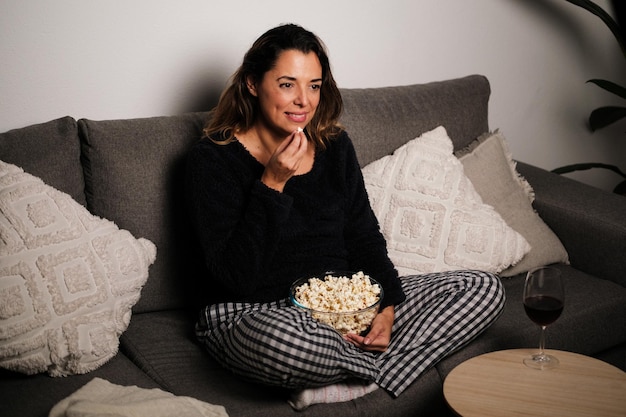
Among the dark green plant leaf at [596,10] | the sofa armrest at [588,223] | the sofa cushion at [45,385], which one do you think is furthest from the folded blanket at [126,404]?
the dark green plant leaf at [596,10]

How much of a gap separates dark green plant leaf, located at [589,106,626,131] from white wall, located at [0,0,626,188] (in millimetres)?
225

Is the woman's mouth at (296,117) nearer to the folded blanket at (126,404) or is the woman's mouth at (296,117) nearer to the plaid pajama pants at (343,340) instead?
the plaid pajama pants at (343,340)

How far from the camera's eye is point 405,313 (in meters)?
2.09

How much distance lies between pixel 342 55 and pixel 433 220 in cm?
79

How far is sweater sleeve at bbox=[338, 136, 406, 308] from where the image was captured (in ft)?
7.08

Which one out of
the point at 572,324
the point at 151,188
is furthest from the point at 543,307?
the point at 151,188

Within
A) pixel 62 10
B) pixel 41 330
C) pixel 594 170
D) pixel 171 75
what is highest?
pixel 62 10

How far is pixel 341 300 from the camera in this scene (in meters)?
1.84

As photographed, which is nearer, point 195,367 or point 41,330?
point 41,330

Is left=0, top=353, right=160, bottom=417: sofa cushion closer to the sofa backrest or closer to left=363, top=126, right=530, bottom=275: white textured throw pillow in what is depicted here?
the sofa backrest

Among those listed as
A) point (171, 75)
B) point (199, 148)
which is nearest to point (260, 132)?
point (199, 148)

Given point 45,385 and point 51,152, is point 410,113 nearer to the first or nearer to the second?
point 51,152

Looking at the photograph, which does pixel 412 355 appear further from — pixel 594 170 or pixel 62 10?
pixel 594 170

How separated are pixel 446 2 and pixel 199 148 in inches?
58.9
